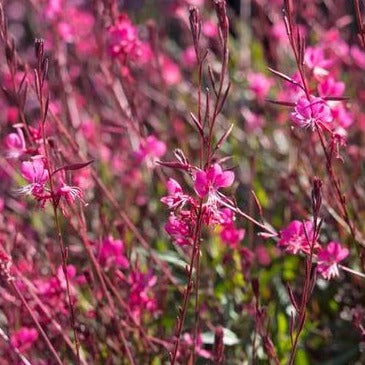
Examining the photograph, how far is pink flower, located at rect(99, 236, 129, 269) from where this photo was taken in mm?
2105

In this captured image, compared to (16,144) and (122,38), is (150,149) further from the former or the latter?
(16,144)

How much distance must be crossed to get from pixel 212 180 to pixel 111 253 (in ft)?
2.22

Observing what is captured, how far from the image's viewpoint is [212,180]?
152 cm

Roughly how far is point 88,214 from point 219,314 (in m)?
1.07

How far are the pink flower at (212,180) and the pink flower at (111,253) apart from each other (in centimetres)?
64

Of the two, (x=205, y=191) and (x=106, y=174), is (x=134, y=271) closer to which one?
(x=205, y=191)

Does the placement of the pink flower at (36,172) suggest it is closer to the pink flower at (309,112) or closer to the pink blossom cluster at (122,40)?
the pink flower at (309,112)

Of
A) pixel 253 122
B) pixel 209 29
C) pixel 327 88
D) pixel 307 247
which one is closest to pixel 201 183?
pixel 307 247

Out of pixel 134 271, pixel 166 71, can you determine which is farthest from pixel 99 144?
pixel 134 271

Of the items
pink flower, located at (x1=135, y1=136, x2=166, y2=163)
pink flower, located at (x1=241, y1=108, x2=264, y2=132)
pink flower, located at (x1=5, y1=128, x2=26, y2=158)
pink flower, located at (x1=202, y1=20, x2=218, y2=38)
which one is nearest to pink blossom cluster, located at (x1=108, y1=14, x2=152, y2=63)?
pink flower, located at (x1=135, y1=136, x2=166, y2=163)

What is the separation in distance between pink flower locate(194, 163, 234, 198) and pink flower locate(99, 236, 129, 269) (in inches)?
25.2

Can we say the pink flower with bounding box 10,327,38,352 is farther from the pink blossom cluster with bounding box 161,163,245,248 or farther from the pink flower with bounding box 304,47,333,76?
the pink flower with bounding box 304,47,333,76

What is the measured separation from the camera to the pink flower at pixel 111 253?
2.11m

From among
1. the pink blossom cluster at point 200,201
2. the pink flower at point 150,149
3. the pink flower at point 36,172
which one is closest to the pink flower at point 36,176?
the pink flower at point 36,172
